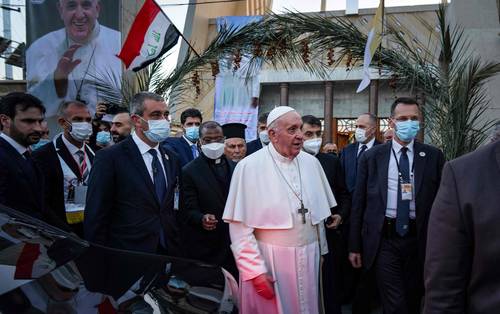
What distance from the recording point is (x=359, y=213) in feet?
13.9

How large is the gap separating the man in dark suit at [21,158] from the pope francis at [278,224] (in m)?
1.54

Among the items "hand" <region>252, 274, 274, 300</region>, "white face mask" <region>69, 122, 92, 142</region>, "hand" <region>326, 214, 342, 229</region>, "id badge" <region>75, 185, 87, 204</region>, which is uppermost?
"white face mask" <region>69, 122, 92, 142</region>

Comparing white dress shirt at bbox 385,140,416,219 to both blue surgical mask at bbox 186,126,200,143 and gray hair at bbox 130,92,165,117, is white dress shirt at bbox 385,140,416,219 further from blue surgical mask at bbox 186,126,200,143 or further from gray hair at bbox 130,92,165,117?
blue surgical mask at bbox 186,126,200,143

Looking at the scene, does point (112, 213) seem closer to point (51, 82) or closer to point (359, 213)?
point (359, 213)

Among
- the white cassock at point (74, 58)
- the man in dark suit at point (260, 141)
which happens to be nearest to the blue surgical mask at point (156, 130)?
the man in dark suit at point (260, 141)

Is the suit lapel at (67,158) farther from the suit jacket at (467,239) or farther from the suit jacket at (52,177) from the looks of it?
the suit jacket at (467,239)

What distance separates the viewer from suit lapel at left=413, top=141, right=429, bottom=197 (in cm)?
398

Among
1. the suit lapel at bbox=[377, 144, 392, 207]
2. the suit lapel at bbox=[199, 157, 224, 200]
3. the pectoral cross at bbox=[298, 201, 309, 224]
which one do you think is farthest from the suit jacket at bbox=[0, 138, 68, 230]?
the suit lapel at bbox=[377, 144, 392, 207]

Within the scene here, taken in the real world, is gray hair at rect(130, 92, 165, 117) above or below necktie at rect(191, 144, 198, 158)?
above

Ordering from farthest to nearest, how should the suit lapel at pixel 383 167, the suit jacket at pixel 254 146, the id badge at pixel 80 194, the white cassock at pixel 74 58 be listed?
the white cassock at pixel 74 58, the suit jacket at pixel 254 146, the id badge at pixel 80 194, the suit lapel at pixel 383 167

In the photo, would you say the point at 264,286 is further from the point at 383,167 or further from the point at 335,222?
the point at 383,167

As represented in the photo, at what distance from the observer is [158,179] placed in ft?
12.3

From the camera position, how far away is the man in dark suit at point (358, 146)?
20.0 feet

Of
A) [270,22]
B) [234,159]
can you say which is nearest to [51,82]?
[270,22]
